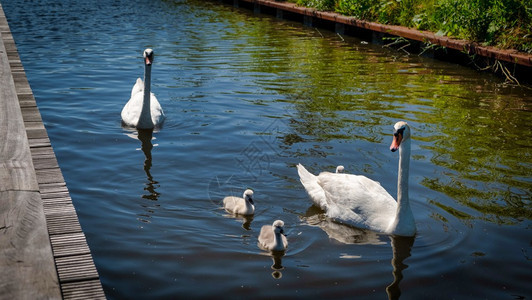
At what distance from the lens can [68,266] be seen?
2.94 meters

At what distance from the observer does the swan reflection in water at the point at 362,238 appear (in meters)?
5.14

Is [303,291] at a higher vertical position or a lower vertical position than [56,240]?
lower

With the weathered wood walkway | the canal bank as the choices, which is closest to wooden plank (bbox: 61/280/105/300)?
the weathered wood walkway

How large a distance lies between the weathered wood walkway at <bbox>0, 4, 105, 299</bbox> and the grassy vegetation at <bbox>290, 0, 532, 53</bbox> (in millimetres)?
10160

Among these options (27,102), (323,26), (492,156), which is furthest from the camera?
(323,26)

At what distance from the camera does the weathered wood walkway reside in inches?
97.6

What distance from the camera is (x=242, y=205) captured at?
5.99 metres

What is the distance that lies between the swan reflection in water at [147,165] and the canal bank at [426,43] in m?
7.04

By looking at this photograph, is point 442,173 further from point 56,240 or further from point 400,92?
point 56,240

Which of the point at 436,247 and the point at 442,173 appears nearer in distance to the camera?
the point at 436,247

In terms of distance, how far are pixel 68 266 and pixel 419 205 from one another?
428 centimetres

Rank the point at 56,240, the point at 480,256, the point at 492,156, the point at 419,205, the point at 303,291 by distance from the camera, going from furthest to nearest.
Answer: the point at 492,156 < the point at 419,205 < the point at 480,256 < the point at 303,291 < the point at 56,240

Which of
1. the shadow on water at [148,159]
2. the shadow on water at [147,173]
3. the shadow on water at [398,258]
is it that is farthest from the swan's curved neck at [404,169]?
the shadow on water at [148,159]

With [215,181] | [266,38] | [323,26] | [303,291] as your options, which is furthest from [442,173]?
[323,26]
